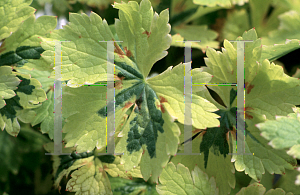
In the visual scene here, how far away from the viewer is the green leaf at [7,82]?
28.8 inches

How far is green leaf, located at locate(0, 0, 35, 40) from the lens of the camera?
78 cm

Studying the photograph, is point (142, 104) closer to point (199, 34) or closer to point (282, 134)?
point (282, 134)

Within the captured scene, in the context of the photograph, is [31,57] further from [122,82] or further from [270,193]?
[270,193]

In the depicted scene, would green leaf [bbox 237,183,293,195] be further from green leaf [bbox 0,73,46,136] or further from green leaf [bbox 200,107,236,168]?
green leaf [bbox 0,73,46,136]

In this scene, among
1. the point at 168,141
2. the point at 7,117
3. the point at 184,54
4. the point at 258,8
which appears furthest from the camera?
the point at 258,8

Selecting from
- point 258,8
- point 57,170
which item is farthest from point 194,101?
point 258,8

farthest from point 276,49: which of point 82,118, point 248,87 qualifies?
point 82,118

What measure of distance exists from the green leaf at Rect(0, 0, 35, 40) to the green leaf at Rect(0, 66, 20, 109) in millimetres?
110

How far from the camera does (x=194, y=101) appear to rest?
667 millimetres

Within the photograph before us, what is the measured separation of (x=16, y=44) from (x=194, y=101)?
62 centimetres

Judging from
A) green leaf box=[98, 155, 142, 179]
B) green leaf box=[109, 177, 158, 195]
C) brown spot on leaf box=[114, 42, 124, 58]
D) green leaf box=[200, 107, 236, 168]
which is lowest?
green leaf box=[109, 177, 158, 195]

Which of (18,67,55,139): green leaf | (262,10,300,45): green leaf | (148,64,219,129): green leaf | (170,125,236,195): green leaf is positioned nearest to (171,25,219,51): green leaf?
(262,10,300,45): green leaf

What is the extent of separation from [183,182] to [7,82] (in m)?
0.63

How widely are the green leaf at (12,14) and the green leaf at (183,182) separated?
0.66m
